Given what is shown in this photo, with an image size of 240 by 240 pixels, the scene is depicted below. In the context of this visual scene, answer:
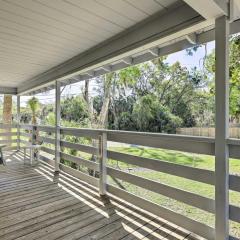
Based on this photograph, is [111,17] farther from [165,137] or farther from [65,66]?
[65,66]

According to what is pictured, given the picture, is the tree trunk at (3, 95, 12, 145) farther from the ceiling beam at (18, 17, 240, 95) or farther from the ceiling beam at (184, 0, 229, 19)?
the ceiling beam at (184, 0, 229, 19)

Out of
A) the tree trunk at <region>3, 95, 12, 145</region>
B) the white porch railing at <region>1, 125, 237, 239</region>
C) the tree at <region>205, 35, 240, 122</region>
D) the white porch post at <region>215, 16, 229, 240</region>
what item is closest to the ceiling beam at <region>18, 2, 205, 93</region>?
the white porch post at <region>215, 16, 229, 240</region>

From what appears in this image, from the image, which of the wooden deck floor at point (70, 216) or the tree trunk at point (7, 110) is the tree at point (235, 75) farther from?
the tree trunk at point (7, 110)

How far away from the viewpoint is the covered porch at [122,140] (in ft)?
6.22

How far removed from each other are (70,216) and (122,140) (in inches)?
46.6

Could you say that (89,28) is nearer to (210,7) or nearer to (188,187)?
(210,7)

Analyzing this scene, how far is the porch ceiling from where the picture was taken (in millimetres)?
2053

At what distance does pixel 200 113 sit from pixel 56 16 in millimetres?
6118

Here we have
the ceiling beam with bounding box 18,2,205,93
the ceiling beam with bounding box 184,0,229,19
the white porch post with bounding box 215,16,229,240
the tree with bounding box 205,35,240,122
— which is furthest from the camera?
the tree with bounding box 205,35,240,122

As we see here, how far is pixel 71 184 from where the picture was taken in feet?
12.6

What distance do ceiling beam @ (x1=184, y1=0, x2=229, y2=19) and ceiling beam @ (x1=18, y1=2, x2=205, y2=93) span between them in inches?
5.0

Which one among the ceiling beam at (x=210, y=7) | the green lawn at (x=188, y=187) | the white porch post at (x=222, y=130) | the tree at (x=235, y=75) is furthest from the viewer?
the tree at (x=235, y=75)

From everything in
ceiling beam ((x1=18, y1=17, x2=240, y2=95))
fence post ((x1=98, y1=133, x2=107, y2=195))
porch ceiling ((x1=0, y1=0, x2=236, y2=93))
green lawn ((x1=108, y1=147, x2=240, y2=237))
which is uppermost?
porch ceiling ((x1=0, y1=0, x2=236, y2=93))

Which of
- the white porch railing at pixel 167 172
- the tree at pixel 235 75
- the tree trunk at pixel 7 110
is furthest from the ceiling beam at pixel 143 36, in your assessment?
the tree trunk at pixel 7 110
